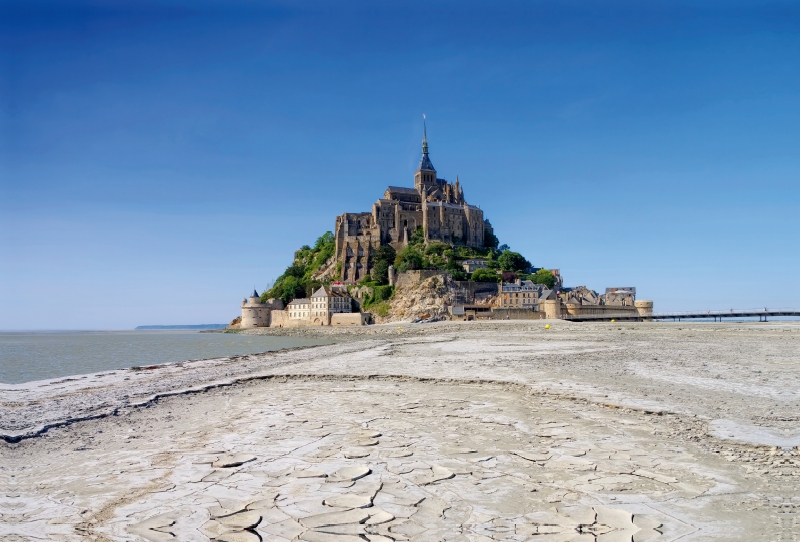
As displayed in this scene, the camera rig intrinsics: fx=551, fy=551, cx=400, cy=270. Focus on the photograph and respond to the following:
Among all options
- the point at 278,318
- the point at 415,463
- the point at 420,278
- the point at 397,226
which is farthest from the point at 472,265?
the point at 415,463

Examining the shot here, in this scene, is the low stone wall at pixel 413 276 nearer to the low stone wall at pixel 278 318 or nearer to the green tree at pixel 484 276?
the green tree at pixel 484 276

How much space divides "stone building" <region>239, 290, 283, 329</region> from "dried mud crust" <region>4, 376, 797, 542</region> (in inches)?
3108

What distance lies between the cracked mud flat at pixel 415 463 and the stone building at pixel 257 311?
75152 millimetres

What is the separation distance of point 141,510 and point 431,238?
84.8 m

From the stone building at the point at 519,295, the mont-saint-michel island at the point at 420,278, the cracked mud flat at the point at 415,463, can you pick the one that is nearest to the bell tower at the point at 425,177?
the mont-saint-michel island at the point at 420,278

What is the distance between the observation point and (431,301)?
73438 millimetres

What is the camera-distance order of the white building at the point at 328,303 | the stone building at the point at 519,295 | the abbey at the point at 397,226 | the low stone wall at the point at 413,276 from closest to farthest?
the stone building at the point at 519,295 < the white building at the point at 328,303 < the low stone wall at the point at 413,276 < the abbey at the point at 397,226

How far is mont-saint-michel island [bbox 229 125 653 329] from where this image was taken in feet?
237

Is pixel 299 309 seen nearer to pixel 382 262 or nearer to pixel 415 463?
pixel 382 262

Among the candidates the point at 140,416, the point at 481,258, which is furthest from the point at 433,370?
the point at 481,258

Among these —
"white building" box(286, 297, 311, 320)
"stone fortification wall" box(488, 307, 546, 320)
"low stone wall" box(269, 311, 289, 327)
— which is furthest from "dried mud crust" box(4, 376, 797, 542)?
"low stone wall" box(269, 311, 289, 327)

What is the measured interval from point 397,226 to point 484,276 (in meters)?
19.0

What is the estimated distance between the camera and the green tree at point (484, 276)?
7853 cm

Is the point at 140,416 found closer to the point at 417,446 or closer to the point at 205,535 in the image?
the point at 417,446
